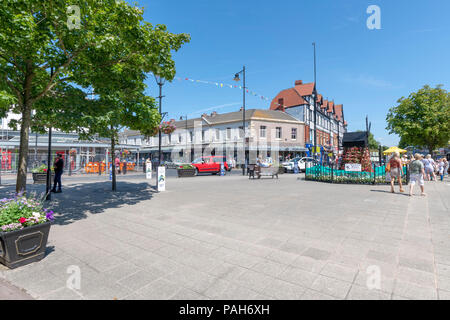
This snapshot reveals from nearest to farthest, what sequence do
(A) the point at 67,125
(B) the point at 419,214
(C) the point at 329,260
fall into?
(C) the point at 329,260, (A) the point at 67,125, (B) the point at 419,214

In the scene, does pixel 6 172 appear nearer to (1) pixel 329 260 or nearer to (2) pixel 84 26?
(2) pixel 84 26

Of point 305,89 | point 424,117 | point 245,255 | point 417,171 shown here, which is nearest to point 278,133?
point 305,89

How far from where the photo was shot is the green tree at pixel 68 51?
4469mm

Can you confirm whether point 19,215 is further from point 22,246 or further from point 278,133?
point 278,133

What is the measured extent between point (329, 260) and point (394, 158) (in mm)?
8381

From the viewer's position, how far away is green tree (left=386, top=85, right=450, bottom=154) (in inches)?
908

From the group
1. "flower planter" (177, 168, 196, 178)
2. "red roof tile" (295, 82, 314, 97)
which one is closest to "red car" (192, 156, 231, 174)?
"flower planter" (177, 168, 196, 178)

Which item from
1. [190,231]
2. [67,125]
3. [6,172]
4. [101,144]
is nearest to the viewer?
[190,231]

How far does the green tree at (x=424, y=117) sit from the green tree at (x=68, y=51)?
27.0 meters

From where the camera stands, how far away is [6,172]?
20062mm

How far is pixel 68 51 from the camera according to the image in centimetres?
601

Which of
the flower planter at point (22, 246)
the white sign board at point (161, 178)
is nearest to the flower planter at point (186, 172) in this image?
the white sign board at point (161, 178)

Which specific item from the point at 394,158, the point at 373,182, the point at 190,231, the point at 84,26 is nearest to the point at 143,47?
the point at 84,26

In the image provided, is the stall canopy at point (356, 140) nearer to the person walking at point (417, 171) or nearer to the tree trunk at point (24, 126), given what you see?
the person walking at point (417, 171)
